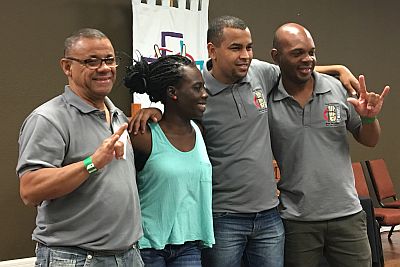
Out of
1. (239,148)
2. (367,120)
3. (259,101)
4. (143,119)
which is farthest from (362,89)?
(143,119)

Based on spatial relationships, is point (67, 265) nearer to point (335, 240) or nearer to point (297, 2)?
point (335, 240)

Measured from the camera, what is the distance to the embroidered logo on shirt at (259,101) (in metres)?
2.40

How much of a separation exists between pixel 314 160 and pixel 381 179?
3.45 meters

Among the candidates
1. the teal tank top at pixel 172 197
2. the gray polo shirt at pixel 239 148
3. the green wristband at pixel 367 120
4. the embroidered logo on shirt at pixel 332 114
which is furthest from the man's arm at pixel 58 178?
the green wristband at pixel 367 120

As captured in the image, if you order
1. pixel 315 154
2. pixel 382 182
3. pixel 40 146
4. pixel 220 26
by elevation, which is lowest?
pixel 382 182

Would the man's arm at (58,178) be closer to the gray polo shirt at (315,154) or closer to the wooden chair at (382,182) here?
the gray polo shirt at (315,154)

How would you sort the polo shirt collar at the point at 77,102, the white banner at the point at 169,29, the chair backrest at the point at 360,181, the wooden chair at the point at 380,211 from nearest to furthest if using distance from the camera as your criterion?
the polo shirt collar at the point at 77,102 → the white banner at the point at 169,29 → the wooden chair at the point at 380,211 → the chair backrest at the point at 360,181

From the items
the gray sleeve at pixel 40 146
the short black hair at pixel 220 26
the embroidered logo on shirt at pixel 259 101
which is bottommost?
the gray sleeve at pixel 40 146

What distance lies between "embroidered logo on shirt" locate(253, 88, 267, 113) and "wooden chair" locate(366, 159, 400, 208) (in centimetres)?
339

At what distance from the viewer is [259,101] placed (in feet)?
7.93

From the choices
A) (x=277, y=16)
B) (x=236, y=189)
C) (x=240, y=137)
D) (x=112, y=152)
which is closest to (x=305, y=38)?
(x=240, y=137)

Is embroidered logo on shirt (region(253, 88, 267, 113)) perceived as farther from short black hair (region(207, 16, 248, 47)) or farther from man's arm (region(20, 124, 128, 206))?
man's arm (region(20, 124, 128, 206))

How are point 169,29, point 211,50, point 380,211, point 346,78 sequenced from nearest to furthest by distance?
point 211,50 < point 346,78 < point 169,29 < point 380,211

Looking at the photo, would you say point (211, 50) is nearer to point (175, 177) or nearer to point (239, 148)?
point (239, 148)
